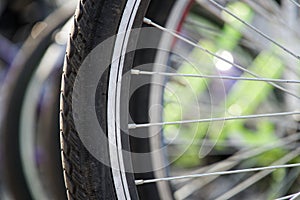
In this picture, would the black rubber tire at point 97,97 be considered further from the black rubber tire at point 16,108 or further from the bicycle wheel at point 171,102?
the black rubber tire at point 16,108

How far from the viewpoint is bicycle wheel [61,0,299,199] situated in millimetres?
1034

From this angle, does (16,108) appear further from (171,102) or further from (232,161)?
(232,161)

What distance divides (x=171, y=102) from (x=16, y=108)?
1.40 ft

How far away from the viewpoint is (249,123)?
195 cm

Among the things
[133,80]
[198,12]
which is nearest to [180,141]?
[198,12]

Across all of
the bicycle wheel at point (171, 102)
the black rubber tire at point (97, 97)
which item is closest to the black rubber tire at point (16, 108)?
the bicycle wheel at point (171, 102)

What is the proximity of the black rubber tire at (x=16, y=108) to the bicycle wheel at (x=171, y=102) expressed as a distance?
382 mm

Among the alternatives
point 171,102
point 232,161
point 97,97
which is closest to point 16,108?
point 171,102

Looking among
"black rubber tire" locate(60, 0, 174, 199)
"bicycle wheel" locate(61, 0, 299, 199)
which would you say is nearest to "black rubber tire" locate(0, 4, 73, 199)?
"bicycle wheel" locate(61, 0, 299, 199)

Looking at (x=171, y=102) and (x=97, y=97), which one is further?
(x=171, y=102)

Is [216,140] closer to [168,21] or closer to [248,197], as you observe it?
[248,197]

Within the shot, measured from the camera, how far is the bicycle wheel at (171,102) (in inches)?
40.7

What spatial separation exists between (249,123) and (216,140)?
9.4 inches

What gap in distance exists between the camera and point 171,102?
1.74 metres
